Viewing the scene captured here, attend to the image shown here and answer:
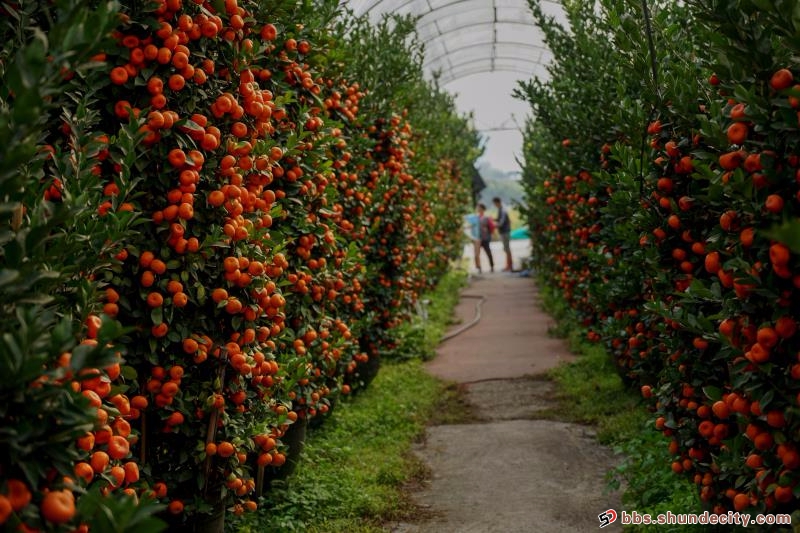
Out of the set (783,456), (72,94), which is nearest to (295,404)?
(72,94)

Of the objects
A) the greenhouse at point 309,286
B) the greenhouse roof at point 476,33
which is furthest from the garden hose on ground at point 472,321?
the greenhouse roof at point 476,33

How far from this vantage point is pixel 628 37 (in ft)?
12.2

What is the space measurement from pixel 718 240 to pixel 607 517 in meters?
2.18

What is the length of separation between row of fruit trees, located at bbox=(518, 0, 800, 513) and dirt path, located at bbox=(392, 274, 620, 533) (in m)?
0.86

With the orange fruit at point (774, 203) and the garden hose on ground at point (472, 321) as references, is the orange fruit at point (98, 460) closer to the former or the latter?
the orange fruit at point (774, 203)

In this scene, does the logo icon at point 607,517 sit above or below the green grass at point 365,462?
below

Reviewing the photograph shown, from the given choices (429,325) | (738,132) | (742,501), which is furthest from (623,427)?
(429,325)

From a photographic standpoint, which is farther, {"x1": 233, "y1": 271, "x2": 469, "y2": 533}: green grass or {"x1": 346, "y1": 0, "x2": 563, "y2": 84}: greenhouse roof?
{"x1": 346, "y1": 0, "x2": 563, "y2": 84}: greenhouse roof

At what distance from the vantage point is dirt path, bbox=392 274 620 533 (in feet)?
15.3

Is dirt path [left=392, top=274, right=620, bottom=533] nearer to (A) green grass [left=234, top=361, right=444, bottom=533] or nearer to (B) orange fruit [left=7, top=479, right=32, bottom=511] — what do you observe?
(A) green grass [left=234, top=361, right=444, bottom=533]

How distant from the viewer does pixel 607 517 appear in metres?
4.50

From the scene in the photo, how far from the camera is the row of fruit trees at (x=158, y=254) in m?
1.77

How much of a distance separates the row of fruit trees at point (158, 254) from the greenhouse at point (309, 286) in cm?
1

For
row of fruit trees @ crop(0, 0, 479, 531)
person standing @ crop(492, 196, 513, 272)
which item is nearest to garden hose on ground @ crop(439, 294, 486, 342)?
person standing @ crop(492, 196, 513, 272)
